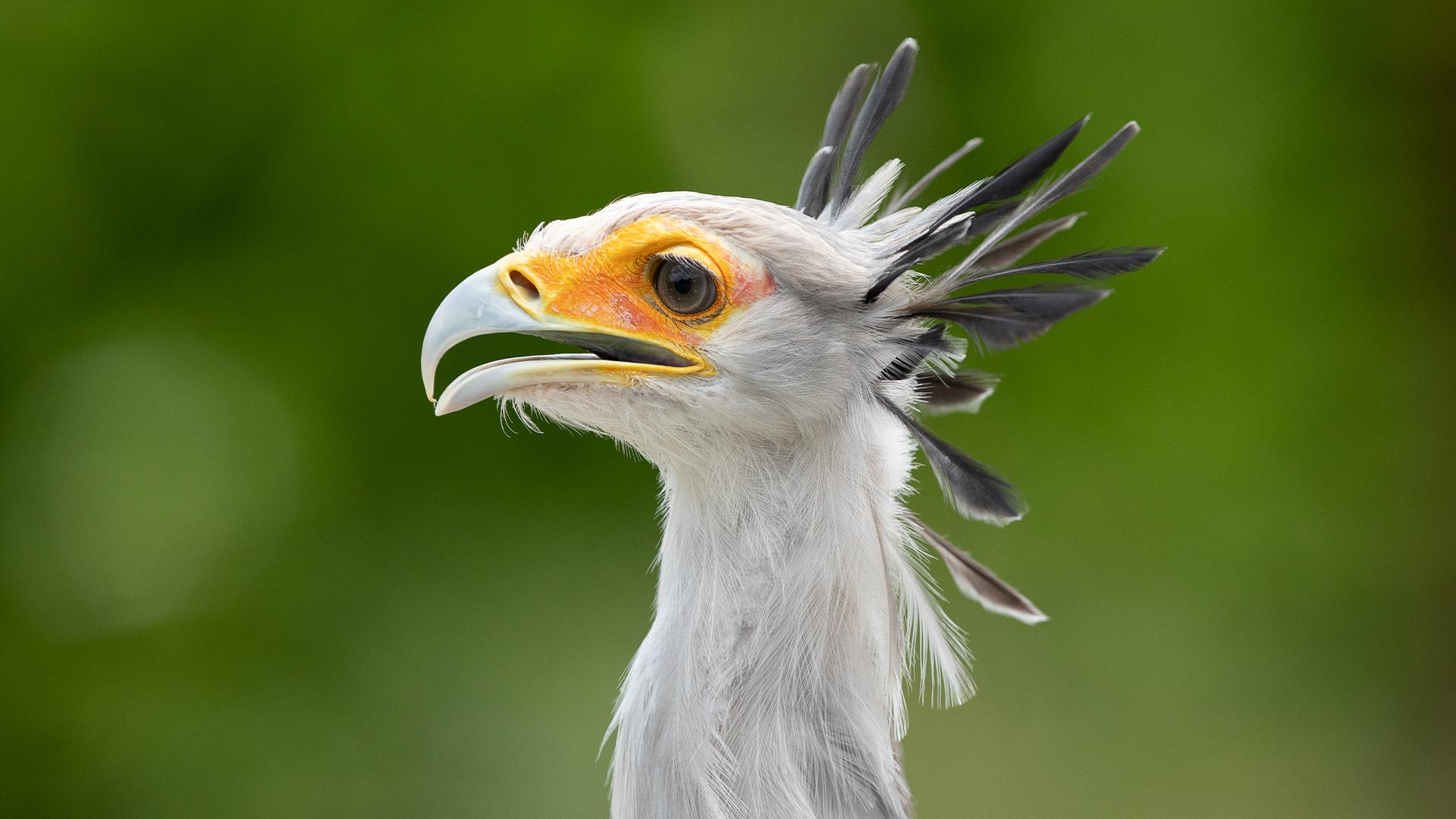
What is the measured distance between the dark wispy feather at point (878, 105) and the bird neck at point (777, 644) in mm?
430

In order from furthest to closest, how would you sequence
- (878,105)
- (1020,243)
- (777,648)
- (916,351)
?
(878,105)
(1020,243)
(916,351)
(777,648)

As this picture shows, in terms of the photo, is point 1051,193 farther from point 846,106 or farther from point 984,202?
point 846,106

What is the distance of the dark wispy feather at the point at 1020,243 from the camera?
1.54 m

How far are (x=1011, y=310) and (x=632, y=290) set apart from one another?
18.4 inches

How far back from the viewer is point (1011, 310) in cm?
140

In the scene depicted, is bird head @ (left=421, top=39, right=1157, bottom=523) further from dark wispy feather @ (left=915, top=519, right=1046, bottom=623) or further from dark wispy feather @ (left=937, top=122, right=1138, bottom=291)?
dark wispy feather @ (left=915, top=519, right=1046, bottom=623)

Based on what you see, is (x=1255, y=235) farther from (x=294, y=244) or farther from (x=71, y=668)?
(x=71, y=668)

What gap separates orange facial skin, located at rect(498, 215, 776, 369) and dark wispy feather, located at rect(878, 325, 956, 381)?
0.20 m

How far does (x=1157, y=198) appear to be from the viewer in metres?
3.68

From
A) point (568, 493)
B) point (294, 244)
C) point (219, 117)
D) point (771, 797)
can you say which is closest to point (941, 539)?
point (771, 797)

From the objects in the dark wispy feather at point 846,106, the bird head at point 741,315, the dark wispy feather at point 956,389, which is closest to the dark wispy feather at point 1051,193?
the bird head at point 741,315

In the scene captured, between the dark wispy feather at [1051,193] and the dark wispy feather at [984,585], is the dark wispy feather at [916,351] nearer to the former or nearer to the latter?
the dark wispy feather at [1051,193]

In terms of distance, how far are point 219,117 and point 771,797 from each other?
2.81 meters

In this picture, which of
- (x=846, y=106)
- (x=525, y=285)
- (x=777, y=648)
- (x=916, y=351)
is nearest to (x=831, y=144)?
(x=846, y=106)
